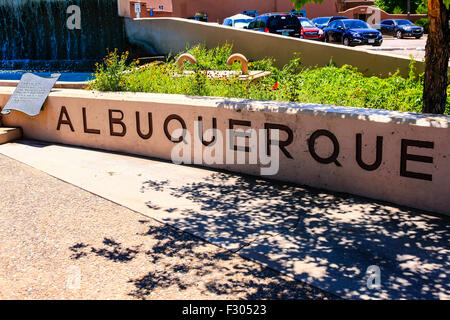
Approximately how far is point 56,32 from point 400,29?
28.6 m

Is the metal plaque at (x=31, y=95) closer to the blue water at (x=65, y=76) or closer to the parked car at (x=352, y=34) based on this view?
the blue water at (x=65, y=76)

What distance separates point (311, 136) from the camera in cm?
687

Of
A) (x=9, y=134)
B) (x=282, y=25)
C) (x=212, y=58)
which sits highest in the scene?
(x=282, y=25)

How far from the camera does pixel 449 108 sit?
858 centimetres

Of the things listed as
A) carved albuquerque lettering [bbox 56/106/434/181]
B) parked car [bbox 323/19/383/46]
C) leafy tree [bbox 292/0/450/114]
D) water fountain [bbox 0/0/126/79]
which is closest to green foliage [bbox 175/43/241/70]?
carved albuquerque lettering [bbox 56/106/434/181]

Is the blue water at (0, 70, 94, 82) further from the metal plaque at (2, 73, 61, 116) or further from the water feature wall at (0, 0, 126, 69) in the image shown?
the metal plaque at (2, 73, 61, 116)

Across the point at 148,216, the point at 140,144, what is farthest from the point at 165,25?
the point at 148,216

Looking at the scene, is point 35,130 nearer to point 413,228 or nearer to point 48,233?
point 48,233

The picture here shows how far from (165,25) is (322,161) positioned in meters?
12.4

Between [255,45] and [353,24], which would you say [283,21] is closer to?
[353,24]

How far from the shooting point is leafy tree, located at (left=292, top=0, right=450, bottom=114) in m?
6.61

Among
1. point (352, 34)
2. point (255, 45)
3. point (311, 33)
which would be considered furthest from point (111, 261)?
point (311, 33)

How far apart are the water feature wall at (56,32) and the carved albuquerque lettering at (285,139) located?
34.8ft

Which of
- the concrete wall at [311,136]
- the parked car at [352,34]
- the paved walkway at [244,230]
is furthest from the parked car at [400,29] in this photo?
the paved walkway at [244,230]
